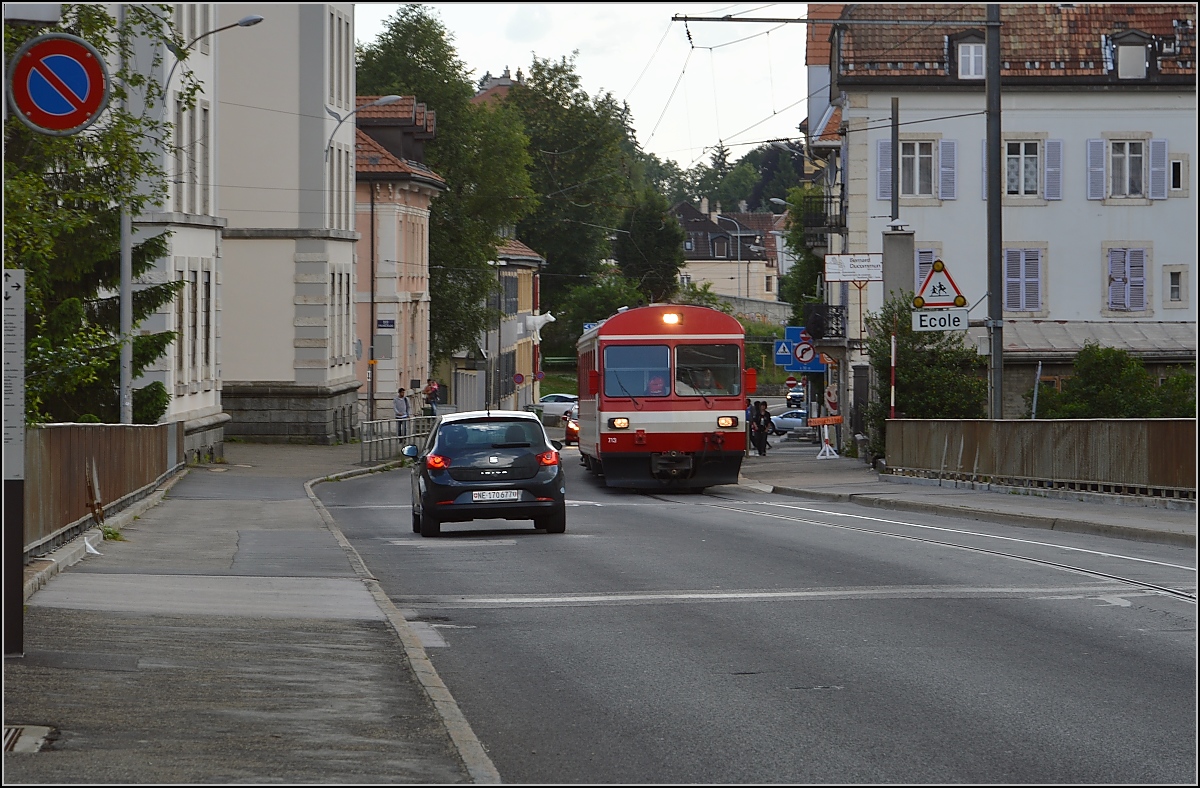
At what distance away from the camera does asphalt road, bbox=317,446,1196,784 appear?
7.75 meters

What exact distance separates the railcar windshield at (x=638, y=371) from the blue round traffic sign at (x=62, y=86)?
1990 centimetres

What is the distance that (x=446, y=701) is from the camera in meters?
8.87

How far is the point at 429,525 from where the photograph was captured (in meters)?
20.9

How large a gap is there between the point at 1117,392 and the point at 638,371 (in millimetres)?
10787

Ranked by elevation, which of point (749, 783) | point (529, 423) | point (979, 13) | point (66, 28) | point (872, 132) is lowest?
point (749, 783)

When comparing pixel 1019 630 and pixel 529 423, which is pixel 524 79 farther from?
pixel 1019 630

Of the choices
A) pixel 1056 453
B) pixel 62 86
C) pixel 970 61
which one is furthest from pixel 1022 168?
pixel 62 86

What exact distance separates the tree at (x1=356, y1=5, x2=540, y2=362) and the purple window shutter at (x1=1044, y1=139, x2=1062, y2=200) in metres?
29.1

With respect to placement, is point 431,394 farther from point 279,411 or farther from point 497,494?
point 497,494

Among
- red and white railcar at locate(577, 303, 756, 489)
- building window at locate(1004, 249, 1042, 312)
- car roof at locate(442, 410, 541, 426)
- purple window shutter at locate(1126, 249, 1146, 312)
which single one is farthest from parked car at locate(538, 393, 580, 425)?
car roof at locate(442, 410, 541, 426)

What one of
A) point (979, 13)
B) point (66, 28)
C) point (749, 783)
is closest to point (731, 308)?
point (979, 13)

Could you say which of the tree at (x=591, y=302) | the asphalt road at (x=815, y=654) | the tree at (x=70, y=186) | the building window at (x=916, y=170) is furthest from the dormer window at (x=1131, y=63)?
the tree at (x=591, y=302)

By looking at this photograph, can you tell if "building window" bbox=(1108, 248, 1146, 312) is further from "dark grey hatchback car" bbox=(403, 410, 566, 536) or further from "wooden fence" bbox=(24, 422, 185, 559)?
"dark grey hatchback car" bbox=(403, 410, 566, 536)

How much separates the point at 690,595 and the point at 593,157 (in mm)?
90006
